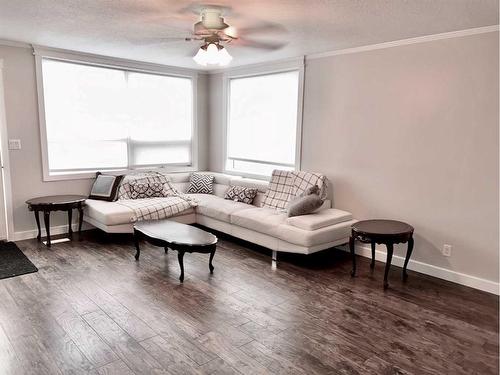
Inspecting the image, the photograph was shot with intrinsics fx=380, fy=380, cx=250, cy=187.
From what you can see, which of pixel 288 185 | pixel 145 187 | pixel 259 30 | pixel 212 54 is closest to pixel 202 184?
pixel 145 187

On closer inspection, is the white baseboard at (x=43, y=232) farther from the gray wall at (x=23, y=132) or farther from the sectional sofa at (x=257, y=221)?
the sectional sofa at (x=257, y=221)

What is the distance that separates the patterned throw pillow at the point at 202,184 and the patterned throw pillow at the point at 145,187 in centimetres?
35

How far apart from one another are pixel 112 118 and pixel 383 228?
4.00 metres

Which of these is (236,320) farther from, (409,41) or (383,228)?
(409,41)

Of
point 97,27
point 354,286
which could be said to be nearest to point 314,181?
point 354,286

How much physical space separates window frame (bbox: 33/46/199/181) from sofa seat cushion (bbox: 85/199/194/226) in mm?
595


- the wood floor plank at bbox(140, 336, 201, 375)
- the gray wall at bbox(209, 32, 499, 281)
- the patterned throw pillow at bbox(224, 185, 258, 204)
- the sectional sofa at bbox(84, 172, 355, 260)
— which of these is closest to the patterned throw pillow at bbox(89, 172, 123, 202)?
the sectional sofa at bbox(84, 172, 355, 260)

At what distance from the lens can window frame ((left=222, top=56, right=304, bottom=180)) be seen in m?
4.94

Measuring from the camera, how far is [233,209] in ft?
15.7

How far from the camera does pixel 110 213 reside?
14.8 ft

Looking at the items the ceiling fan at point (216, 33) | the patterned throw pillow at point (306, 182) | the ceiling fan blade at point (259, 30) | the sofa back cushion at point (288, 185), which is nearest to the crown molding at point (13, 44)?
the ceiling fan at point (216, 33)

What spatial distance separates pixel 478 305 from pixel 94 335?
3092mm

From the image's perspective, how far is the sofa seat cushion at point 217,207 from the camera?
15.7 feet

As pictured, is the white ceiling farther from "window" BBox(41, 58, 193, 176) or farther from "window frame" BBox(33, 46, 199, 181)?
"window" BBox(41, 58, 193, 176)
